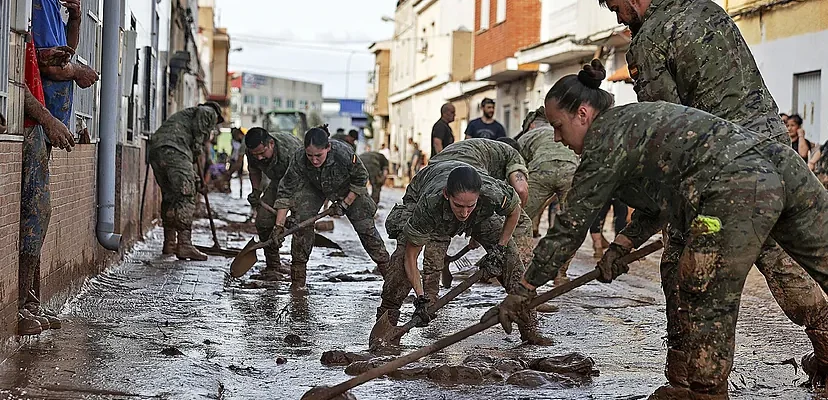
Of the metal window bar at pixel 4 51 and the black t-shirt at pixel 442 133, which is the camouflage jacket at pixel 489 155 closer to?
the metal window bar at pixel 4 51

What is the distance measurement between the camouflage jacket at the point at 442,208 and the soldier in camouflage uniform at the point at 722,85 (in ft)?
4.57

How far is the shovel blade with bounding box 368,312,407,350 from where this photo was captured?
6738 millimetres

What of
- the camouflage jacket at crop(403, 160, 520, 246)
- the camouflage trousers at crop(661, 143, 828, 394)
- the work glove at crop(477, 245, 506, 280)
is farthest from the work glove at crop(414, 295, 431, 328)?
the camouflage trousers at crop(661, 143, 828, 394)

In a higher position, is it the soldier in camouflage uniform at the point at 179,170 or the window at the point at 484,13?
the window at the point at 484,13

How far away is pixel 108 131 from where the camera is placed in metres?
9.66

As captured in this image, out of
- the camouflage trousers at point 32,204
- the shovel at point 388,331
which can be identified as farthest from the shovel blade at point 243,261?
the camouflage trousers at point 32,204

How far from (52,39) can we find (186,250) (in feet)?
18.6

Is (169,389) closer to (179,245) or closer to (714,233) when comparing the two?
(714,233)

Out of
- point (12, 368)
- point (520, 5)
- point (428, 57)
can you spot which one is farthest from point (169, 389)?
point (428, 57)

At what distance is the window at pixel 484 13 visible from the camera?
32.2 metres

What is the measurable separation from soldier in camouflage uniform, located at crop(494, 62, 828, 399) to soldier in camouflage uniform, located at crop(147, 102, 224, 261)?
741cm

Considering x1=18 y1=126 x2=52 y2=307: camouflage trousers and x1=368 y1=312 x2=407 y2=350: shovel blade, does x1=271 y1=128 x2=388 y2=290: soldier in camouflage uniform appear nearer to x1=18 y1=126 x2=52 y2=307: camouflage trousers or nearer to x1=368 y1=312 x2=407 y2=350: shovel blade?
x1=368 y1=312 x2=407 y2=350: shovel blade

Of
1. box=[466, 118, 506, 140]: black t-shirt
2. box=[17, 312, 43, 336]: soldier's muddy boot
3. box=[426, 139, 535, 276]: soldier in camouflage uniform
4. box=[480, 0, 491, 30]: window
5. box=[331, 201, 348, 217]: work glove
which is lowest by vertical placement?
box=[17, 312, 43, 336]: soldier's muddy boot

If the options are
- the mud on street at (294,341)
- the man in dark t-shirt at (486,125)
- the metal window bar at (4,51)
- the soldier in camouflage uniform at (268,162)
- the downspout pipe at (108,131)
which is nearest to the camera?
the mud on street at (294,341)
